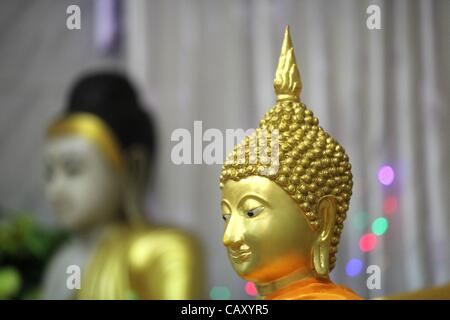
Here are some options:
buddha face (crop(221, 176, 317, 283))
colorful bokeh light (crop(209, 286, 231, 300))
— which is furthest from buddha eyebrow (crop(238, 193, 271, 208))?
colorful bokeh light (crop(209, 286, 231, 300))

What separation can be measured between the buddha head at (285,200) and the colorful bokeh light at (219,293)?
1266mm

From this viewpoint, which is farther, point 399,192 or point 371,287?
point 399,192

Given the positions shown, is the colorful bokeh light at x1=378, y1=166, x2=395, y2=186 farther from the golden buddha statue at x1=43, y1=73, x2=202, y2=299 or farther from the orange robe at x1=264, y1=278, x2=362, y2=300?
the orange robe at x1=264, y1=278, x2=362, y2=300

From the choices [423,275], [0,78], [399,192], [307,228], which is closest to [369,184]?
[399,192]

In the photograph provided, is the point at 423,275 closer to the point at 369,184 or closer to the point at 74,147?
the point at 369,184

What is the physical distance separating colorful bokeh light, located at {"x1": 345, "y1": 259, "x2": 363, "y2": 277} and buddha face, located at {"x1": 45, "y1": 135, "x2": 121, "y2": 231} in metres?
1.00

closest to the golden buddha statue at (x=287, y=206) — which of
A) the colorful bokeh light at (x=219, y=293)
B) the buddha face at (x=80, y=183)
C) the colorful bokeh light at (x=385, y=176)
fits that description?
the colorful bokeh light at (x=385, y=176)

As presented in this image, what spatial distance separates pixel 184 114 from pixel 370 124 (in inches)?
30.0

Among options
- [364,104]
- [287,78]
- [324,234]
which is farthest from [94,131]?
[324,234]

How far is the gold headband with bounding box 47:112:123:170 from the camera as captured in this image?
3.43m

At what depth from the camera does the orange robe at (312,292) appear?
74.5 inches

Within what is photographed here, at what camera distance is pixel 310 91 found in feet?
10.2

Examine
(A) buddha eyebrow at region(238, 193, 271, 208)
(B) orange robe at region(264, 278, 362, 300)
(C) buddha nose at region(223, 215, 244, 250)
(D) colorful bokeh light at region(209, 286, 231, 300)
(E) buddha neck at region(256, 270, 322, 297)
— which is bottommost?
(D) colorful bokeh light at region(209, 286, 231, 300)

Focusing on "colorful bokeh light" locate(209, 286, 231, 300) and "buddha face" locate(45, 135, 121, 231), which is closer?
"colorful bokeh light" locate(209, 286, 231, 300)
